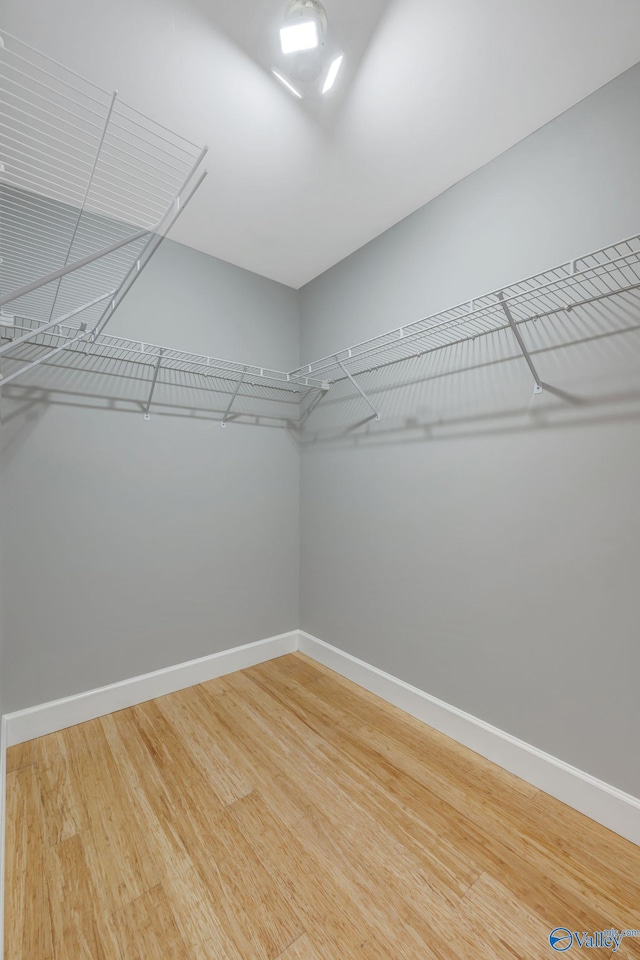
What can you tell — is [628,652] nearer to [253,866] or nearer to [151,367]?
[253,866]

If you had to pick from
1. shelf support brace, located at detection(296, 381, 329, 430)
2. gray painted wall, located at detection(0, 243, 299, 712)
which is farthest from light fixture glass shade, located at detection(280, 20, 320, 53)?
shelf support brace, located at detection(296, 381, 329, 430)

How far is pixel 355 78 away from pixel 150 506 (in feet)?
6.17

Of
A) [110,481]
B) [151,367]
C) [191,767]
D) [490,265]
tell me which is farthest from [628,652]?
[151,367]

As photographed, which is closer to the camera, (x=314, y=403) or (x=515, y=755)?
(x=515, y=755)

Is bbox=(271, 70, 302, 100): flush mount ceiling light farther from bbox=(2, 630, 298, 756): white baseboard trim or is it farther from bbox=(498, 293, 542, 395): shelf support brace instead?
bbox=(2, 630, 298, 756): white baseboard trim

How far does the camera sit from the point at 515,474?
1.53 m

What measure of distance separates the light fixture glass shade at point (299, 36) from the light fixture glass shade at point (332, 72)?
15 centimetres

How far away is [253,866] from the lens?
3.81 ft

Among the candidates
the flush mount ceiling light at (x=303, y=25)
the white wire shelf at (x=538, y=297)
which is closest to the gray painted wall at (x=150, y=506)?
the white wire shelf at (x=538, y=297)

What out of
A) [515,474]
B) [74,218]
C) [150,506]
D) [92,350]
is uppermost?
[74,218]

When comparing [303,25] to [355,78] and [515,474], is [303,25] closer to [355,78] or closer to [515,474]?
[355,78]

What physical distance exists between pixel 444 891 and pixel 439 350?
6.10 feet

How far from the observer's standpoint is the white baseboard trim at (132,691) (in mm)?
1677

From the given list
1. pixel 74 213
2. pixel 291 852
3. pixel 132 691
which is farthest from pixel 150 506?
pixel 291 852
